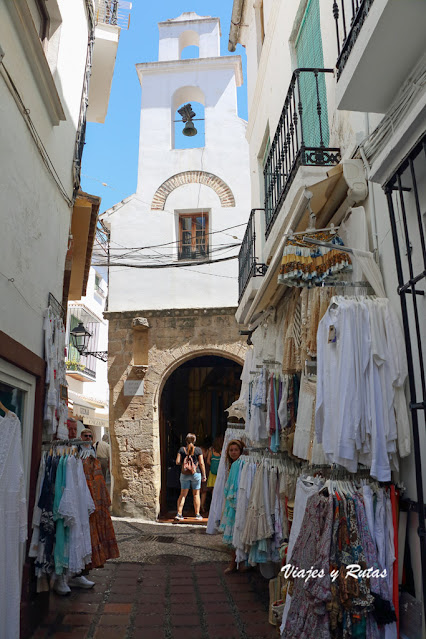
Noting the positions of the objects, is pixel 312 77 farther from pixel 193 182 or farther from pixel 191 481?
pixel 191 481

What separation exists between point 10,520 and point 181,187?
10.7 m

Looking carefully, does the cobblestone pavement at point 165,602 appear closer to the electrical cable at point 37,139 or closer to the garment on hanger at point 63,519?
the garment on hanger at point 63,519

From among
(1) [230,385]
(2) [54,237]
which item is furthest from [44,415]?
(1) [230,385]

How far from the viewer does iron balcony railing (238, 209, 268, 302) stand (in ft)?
25.7

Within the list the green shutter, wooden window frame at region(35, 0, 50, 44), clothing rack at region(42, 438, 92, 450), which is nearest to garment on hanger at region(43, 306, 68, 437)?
clothing rack at region(42, 438, 92, 450)

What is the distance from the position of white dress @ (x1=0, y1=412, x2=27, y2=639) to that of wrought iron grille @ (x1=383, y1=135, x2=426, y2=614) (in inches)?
103

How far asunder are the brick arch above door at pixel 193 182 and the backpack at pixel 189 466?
6133 mm

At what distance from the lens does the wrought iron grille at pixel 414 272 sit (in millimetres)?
2947

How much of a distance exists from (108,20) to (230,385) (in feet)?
31.2

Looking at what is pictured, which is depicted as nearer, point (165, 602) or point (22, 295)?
point (22, 295)

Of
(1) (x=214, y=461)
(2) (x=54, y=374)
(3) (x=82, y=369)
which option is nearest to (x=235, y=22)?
(2) (x=54, y=374)

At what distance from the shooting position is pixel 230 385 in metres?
15.0

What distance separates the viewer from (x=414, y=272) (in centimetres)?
331

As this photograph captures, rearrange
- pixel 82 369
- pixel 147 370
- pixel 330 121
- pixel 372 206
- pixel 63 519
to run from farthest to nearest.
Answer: pixel 82 369 → pixel 147 370 → pixel 330 121 → pixel 63 519 → pixel 372 206
